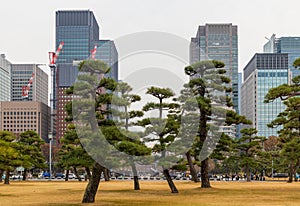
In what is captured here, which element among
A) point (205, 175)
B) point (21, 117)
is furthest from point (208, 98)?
point (21, 117)

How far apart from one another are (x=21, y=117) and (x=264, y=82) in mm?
84725

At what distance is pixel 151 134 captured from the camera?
3238 centimetres

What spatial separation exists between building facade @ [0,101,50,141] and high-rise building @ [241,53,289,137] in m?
75.2

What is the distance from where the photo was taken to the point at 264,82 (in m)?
164

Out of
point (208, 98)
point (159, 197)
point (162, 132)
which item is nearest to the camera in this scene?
point (159, 197)

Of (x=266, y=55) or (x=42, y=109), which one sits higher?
(x=266, y=55)

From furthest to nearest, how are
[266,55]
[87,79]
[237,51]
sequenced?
[237,51], [266,55], [87,79]

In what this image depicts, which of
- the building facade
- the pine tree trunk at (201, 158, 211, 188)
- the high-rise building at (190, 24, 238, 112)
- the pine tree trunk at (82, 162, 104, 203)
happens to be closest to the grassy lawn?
the pine tree trunk at (82, 162, 104, 203)

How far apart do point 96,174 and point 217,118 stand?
58.2ft

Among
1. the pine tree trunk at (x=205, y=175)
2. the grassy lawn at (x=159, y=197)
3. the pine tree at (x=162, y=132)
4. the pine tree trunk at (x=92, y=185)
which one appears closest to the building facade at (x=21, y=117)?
the pine tree trunk at (x=205, y=175)

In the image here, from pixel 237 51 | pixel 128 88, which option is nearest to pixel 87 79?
pixel 128 88

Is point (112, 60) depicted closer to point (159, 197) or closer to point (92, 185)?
point (159, 197)

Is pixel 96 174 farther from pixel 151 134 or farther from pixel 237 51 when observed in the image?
pixel 237 51

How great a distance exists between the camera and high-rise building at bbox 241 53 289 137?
162 m
